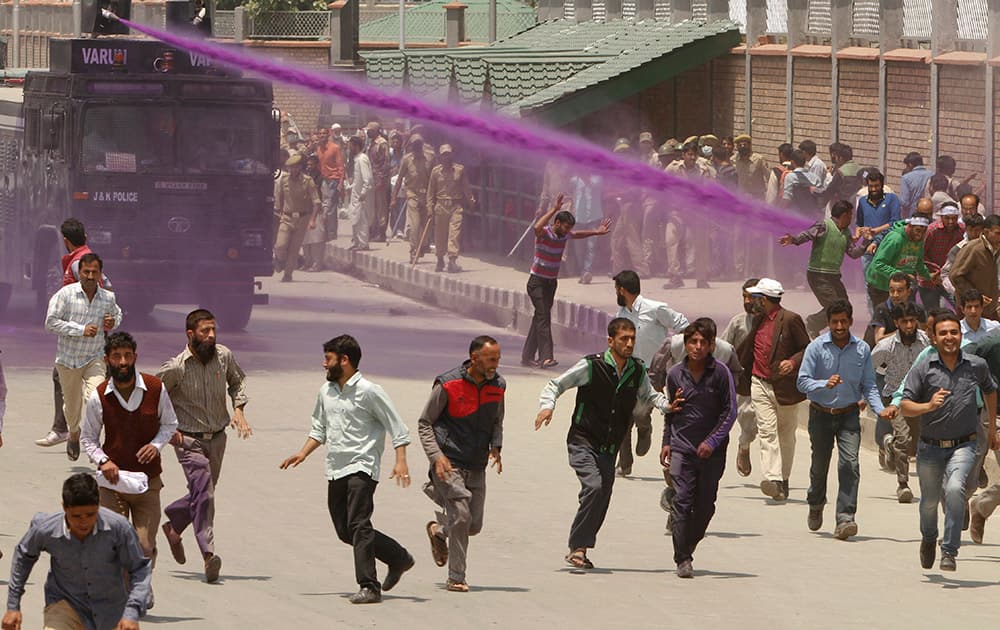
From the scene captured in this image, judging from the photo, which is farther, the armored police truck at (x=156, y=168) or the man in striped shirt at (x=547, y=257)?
the armored police truck at (x=156, y=168)

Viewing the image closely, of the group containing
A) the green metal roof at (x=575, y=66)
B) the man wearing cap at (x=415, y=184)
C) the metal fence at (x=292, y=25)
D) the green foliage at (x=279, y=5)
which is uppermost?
the green foliage at (x=279, y=5)

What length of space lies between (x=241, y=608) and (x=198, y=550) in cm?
178

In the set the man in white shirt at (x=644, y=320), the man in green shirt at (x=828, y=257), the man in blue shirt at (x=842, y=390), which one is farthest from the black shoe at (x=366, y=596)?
the man in green shirt at (x=828, y=257)

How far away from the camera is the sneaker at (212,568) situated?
36.1 ft

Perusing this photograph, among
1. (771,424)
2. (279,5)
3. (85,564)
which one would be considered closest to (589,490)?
(771,424)

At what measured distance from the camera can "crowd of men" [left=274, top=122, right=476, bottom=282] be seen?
29.6 m

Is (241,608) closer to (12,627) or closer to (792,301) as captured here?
(12,627)

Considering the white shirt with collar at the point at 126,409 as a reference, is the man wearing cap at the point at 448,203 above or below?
above

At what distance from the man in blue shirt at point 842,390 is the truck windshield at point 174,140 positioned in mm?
10454

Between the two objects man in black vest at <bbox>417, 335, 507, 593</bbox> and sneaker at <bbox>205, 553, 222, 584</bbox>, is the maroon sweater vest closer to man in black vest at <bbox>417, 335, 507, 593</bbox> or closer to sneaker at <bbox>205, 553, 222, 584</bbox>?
sneaker at <bbox>205, 553, 222, 584</bbox>

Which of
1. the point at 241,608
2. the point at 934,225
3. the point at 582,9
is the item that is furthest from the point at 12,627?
the point at 582,9

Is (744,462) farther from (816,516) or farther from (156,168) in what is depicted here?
(156,168)

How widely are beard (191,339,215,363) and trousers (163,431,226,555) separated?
1.35 ft

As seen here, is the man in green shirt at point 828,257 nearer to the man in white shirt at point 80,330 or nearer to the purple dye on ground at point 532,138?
the purple dye on ground at point 532,138
